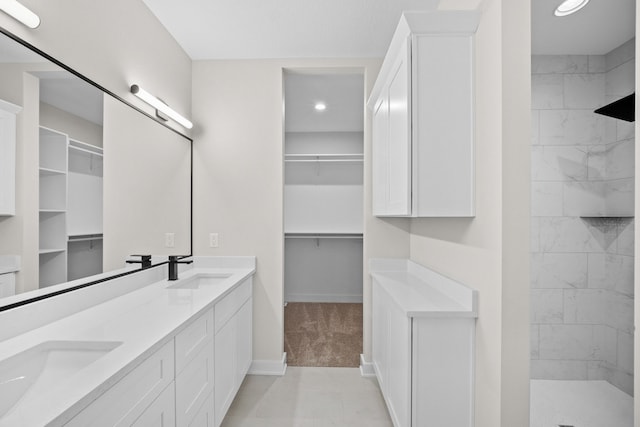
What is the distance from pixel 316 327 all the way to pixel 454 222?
102 inches

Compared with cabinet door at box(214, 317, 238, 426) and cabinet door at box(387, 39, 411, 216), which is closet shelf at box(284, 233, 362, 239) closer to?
cabinet door at box(214, 317, 238, 426)

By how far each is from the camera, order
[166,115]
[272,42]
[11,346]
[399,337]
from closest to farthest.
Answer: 1. [11,346]
2. [399,337]
3. [166,115]
4. [272,42]

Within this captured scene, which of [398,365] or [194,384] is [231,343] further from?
[398,365]

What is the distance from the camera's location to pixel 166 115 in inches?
91.0

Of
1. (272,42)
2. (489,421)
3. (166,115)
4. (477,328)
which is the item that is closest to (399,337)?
(477,328)

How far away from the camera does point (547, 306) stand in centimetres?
246

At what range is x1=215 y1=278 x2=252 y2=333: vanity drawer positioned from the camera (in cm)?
191

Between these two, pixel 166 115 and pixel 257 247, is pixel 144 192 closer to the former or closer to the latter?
pixel 166 115

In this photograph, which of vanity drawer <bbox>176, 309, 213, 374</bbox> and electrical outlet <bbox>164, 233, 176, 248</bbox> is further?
electrical outlet <bbox>164, 233, 176, 248</bbox>

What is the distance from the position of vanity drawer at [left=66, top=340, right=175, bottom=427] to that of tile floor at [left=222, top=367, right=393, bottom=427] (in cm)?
111

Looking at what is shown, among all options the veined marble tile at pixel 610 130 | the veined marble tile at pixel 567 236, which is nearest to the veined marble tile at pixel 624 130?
the veined marble tile at pixel 610 130

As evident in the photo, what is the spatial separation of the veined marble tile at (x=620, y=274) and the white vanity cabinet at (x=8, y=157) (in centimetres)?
340

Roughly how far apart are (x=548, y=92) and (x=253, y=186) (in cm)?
242

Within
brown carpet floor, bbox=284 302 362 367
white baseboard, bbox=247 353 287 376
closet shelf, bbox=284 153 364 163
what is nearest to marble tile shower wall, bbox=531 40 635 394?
brown carpet floor, bbox=284 302 362 367
